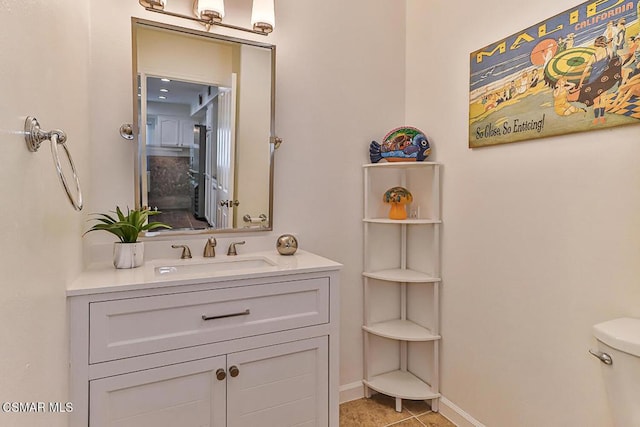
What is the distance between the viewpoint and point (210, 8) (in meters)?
1.57

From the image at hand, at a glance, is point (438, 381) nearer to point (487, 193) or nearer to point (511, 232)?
point (511, 232)

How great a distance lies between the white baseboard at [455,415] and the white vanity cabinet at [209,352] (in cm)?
70

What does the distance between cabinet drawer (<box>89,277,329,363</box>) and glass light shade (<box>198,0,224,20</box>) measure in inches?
47.2

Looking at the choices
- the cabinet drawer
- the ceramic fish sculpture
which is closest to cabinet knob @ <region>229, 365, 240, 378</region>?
the cabinet drawer

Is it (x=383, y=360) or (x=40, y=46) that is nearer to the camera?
(x=40, y=46)

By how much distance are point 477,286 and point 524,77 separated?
0.95 meters

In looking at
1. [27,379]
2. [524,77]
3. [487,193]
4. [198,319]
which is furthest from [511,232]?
[27,379]

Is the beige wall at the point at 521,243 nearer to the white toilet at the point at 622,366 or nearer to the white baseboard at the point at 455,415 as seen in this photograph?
the white baseboard at the point at 455,415

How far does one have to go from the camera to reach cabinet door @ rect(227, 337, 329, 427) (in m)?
1.34

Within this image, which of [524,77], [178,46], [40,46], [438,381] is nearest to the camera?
[40,46]

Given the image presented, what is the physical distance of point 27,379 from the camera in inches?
28.8

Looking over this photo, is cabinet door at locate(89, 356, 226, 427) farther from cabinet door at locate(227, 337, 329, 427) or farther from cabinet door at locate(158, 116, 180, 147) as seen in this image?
cabinet door at locate(158, 116, 180, 147)

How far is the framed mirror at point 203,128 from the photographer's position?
1.56m

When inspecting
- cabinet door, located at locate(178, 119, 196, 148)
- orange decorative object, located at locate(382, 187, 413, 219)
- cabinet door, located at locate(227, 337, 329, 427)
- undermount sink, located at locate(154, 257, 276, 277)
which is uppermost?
cabinet door, located at locate(178, 119, 196, 148)
